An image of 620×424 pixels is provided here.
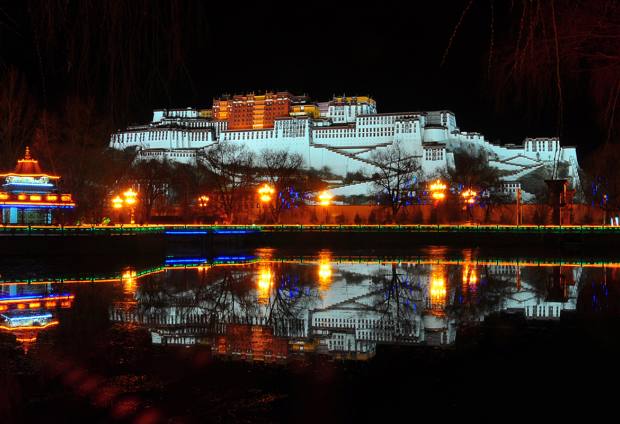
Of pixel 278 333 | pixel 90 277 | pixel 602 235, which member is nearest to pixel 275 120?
pixel 602 235

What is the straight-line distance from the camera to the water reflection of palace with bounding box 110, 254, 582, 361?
10781mm

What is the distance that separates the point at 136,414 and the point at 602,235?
42396 millimetres

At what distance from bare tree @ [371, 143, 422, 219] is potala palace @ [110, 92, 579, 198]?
2.29 m

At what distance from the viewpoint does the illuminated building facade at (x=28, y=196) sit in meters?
35.0

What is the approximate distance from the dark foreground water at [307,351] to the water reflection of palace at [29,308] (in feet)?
0.17

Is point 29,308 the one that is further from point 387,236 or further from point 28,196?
point 387,236

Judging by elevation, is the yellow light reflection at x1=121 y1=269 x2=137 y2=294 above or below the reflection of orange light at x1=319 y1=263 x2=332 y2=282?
below

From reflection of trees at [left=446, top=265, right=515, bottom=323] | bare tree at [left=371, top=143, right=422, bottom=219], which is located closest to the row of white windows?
bare tree at [left=371, top=143, right=422, bottom=219]

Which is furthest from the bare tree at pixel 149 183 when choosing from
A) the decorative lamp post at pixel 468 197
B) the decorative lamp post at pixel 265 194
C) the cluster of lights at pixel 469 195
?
the cluster of lights at pixel 469 195

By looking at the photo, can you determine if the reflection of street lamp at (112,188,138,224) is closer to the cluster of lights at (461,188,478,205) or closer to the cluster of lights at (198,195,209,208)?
the cluster of lights at (198,195,209,208)

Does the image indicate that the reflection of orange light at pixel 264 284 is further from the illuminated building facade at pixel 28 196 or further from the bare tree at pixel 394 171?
the bare tree at pixel 394 171

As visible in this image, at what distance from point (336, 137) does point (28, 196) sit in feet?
253

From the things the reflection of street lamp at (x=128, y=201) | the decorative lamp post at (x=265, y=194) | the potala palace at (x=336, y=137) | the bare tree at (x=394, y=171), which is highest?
the potala palace at (x=336, y=137)

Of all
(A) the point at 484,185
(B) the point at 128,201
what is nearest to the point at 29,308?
(B) the point at 128,201
